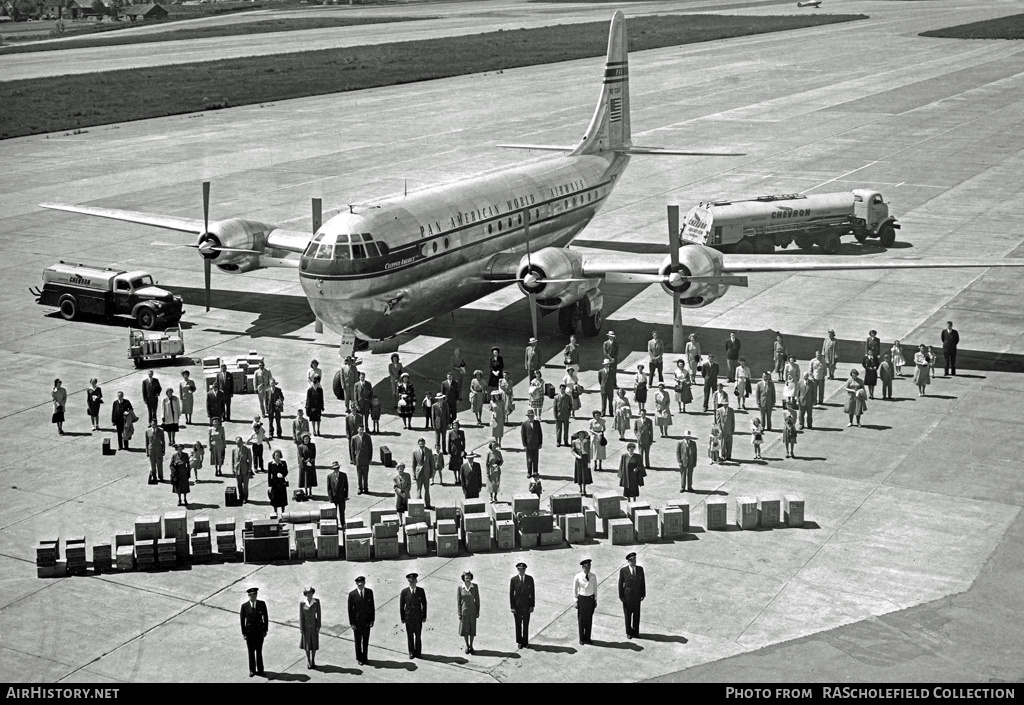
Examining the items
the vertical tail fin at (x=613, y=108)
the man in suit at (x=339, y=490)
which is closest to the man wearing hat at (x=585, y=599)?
the man in suit at (x=339, y=490)

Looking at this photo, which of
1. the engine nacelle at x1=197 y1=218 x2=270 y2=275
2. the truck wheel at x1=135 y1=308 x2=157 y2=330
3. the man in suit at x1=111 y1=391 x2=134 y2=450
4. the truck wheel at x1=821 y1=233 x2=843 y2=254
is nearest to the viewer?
the man in suit at x1=111 y1=391 x2=134 y2=450

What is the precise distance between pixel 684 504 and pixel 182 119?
7059cm

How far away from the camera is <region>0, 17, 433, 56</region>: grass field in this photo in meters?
143

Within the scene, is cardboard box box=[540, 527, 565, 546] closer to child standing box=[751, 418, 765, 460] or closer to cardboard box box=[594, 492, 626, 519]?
cardboard box box=[594, 492, 626, 519]

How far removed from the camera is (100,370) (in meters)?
35.3

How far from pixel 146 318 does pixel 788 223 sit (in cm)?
2510

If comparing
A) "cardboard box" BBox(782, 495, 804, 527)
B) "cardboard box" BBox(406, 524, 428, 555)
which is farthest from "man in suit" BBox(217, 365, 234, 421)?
"cardboard box" BBox(782, 495, 804, 527)

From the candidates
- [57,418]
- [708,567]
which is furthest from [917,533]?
[57,418]

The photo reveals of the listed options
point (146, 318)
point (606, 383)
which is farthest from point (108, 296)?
point (606, 383)

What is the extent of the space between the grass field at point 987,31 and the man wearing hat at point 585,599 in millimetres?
130971

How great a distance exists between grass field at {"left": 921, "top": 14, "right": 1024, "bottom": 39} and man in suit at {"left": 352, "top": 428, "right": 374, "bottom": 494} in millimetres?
126418

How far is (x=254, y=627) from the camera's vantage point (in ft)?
62.6

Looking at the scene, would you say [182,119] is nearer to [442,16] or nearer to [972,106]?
[972,106]

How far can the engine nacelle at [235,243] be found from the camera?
40.7 m
